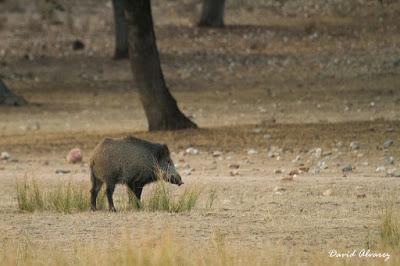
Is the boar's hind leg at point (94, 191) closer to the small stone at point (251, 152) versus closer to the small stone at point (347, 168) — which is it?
the small stone at point (347, 168)

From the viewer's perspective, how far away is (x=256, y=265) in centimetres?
877

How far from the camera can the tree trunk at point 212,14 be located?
41156mm

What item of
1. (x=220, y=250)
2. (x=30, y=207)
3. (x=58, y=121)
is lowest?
(x=58, y=121)

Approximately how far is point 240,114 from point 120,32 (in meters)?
10.2

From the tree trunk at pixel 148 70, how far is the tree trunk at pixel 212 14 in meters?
21.1

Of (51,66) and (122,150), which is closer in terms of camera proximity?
(122,150)

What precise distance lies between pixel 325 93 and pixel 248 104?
2156 millimetres

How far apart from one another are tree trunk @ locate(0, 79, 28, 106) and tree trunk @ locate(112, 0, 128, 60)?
22.2ft

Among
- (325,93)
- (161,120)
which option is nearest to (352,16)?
(325,93)

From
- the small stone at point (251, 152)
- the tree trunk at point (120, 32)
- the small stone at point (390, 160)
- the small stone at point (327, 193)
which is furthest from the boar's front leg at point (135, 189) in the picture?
the tree trunk at point (120, 32)

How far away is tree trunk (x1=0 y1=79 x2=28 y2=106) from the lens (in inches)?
1051

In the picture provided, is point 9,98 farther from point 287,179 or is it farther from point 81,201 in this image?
point 81,201

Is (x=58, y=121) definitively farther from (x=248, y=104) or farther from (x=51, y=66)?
(x=51, y=66)
